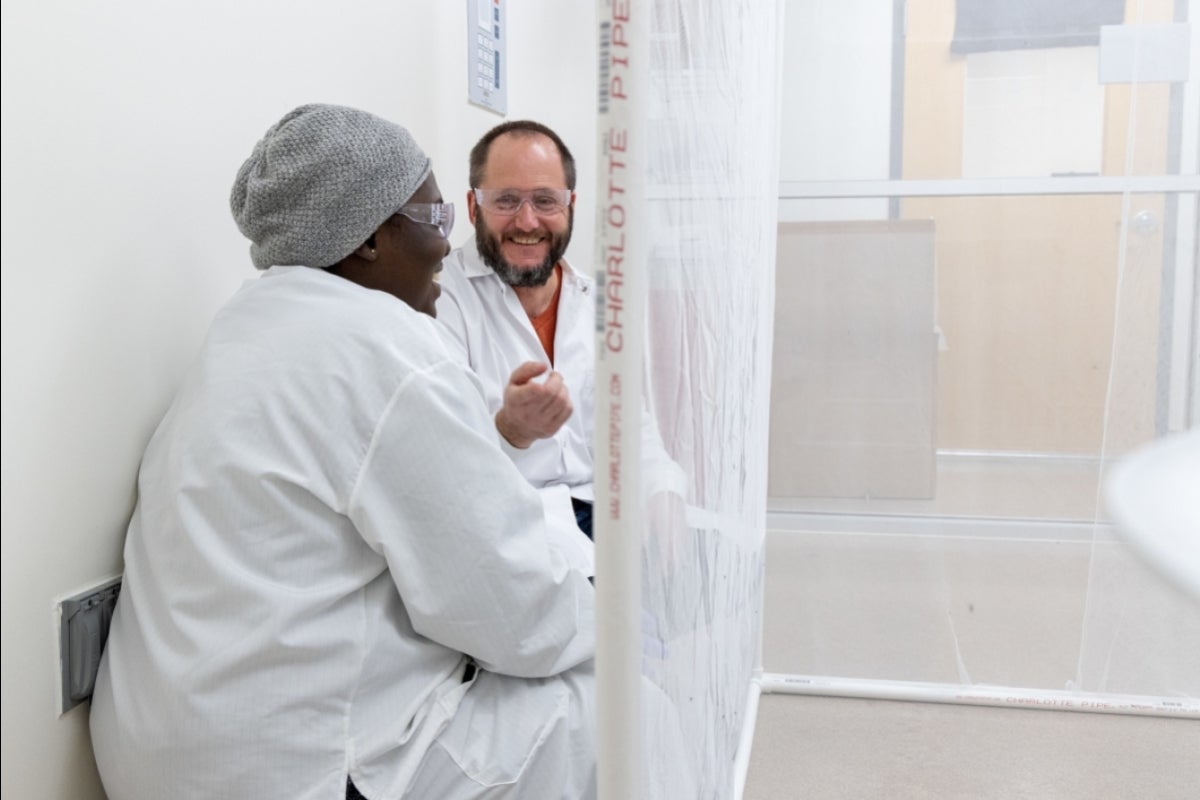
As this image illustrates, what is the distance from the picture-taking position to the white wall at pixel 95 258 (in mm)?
1103

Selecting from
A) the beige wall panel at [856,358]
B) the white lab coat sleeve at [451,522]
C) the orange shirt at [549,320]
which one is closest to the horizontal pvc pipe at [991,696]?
the beige wall panel at [856,358]

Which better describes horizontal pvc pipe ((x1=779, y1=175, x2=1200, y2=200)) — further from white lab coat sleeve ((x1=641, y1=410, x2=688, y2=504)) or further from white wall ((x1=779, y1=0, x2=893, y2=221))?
white lab coat sleeve ((x1=641, y1=410, x2=688, y2=504))

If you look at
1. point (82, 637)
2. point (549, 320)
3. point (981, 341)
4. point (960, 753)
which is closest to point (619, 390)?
point (82, 637)

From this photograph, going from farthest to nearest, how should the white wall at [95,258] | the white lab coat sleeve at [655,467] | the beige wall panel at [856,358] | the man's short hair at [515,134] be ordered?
the beige wall panel at [856,358] → the man's short hair at [515,134] → the white wall at [95,258] → the white lab coat sleeve at [655,467]

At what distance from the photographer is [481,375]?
2043 millimetres

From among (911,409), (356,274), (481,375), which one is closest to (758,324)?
(481,375)

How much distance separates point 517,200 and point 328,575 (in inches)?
43.1

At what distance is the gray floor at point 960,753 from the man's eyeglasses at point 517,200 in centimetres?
116

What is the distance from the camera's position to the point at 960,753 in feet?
7.38

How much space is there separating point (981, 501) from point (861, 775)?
2.84ft

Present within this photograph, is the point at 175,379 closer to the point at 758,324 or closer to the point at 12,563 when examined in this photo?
the point at 12,563

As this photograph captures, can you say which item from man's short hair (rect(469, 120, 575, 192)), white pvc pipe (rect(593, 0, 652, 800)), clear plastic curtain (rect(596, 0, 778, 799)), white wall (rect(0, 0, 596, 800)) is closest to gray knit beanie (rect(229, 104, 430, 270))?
white wall (rect(0, 0, 596, 800))

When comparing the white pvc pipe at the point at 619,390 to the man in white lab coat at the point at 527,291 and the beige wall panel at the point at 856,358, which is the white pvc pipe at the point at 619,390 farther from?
the beige wall panel at the point at 856,358

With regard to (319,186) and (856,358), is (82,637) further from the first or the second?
(856,358)
